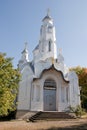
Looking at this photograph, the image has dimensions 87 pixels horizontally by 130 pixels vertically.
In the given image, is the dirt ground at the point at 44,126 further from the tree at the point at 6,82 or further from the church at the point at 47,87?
the church at the point at 47,87

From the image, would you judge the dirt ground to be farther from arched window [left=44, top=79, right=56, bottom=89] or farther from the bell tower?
the bell tower

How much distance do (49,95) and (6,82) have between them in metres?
9.29

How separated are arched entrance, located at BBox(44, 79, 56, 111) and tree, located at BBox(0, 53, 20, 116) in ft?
23.3

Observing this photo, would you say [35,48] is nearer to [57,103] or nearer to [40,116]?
[57,103]

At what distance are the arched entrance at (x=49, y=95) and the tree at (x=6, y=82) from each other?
709 cm

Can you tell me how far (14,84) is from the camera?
17109 millimetres

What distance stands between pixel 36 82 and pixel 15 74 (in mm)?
6047

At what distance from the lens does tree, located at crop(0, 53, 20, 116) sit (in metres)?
14.7

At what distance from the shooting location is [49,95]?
23.6 m

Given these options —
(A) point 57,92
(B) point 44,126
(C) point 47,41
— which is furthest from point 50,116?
(C) point 47,41

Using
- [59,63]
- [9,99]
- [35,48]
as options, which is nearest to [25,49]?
[35,48]

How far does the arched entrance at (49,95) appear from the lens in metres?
23.1

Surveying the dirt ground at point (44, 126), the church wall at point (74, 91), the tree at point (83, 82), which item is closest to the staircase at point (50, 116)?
the church wall at point (74, 91)

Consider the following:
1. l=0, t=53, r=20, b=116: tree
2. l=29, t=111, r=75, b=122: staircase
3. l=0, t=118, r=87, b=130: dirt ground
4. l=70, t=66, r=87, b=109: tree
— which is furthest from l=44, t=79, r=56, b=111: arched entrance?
l=70, t=66, r=87, b=109: tree
